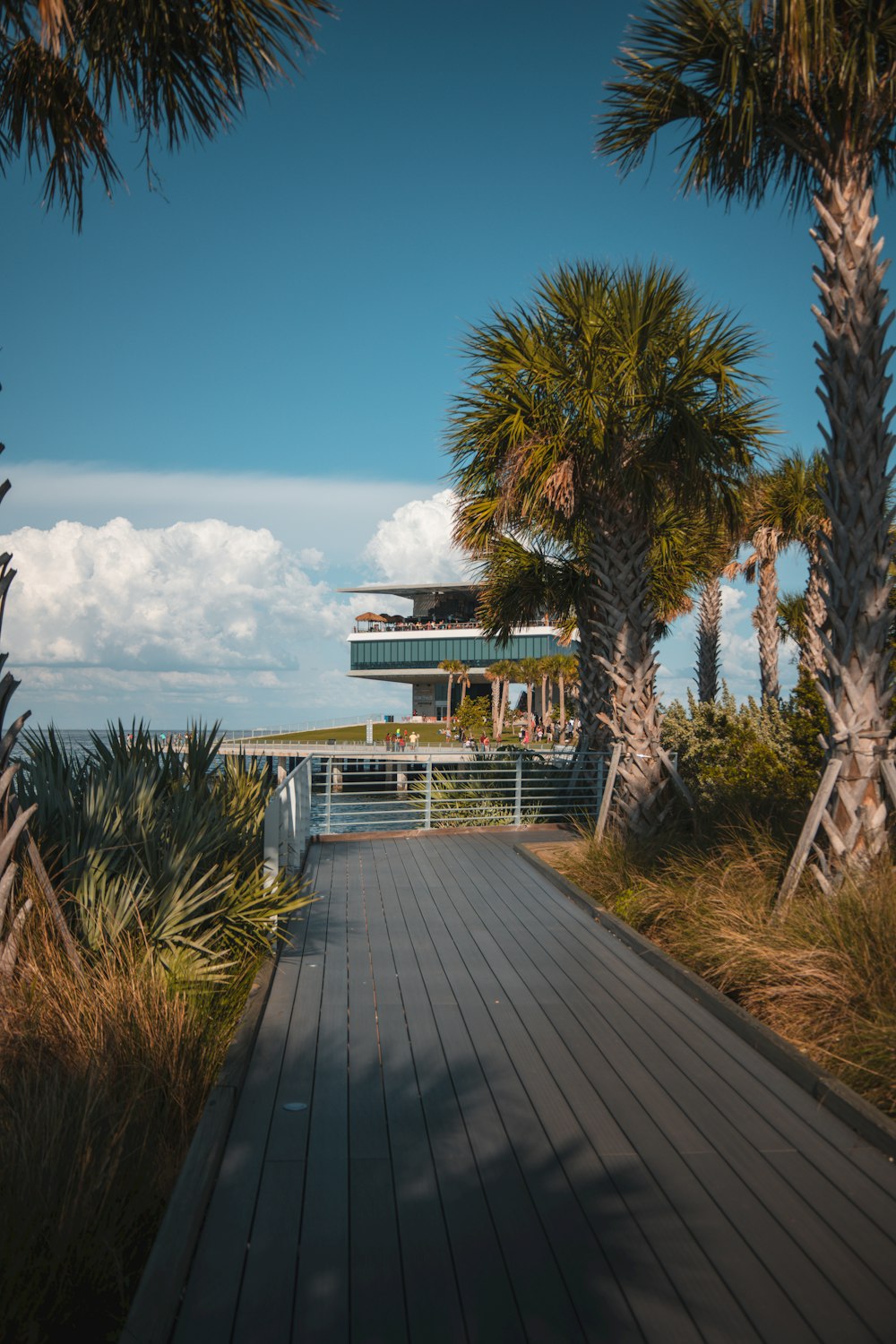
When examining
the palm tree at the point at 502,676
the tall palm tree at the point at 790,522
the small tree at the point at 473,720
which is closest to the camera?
the tall palm tree at the point at 790,522

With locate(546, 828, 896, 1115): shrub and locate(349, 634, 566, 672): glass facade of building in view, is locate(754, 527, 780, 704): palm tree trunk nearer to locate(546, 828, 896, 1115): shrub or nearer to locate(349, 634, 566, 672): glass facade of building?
locate(546, 828, 896, 1115): shrub

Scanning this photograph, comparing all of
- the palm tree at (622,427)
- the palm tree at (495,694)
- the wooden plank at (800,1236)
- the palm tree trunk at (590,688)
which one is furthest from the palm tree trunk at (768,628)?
the palm tree at (495,694)

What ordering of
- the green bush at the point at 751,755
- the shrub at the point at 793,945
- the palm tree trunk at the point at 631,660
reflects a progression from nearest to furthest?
1. the shrub at the point at 793,945
2. the green bush at the point at 751,755
3. the palm tree trunk at the point at 631,660

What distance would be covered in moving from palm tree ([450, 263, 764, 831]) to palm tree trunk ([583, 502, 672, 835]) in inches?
0.5

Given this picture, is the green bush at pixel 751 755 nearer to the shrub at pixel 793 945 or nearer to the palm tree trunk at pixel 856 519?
the shrub at pixel 793 945

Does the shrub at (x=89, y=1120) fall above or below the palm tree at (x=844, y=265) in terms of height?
below

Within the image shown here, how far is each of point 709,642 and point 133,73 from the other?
2543cm

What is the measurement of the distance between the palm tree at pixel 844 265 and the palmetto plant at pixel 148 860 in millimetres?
3799

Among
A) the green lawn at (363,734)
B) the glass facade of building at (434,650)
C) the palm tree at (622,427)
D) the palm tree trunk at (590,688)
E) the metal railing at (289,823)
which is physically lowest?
the green lawn at (363,734)

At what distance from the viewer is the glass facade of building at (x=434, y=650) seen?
3332 inches

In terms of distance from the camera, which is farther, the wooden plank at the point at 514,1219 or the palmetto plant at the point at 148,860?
the palmetto plant at the point at 148,860

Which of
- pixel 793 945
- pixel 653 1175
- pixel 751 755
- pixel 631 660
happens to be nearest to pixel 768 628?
pixel 751 755

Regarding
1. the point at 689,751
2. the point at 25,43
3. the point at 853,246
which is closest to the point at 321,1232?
the point at 25,43

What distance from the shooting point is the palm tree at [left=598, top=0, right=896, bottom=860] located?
6363 mm
